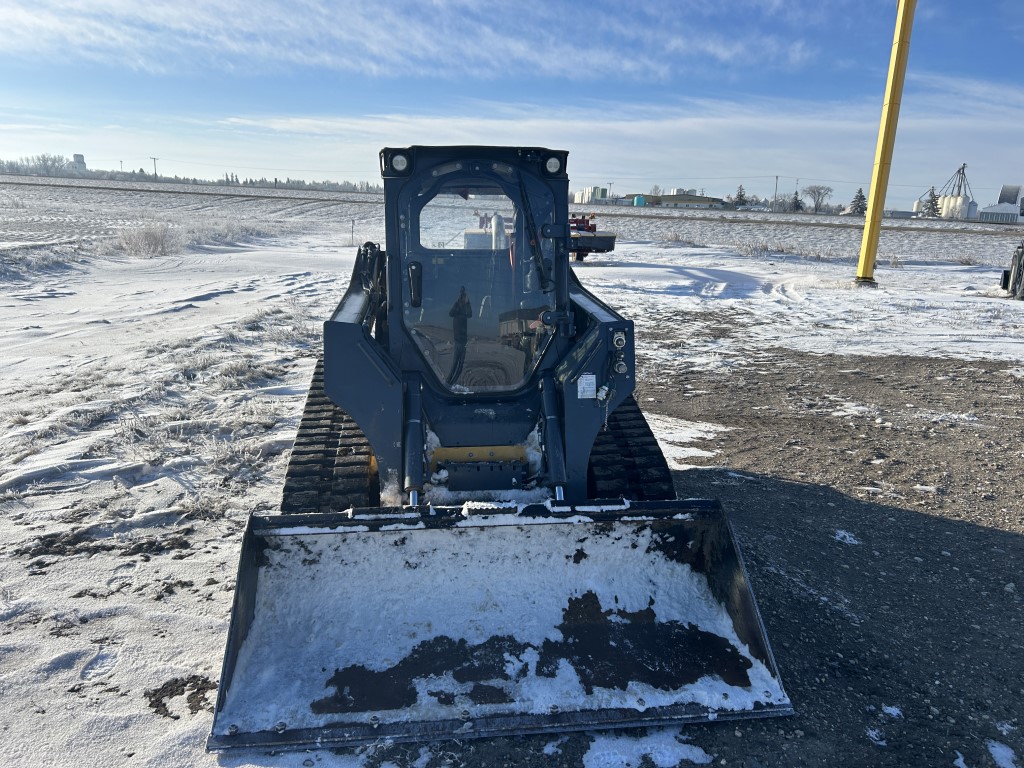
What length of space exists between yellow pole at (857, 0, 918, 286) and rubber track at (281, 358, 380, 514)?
1688cm

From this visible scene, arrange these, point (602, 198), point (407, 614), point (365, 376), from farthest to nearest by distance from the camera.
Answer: point (602, 198) < point (365, 376) < point (407, 614)

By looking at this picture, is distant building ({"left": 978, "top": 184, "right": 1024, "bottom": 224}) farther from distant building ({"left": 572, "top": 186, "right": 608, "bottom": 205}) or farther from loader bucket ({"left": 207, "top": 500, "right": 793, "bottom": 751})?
loader bucket ({"left": 207, "top": 500, "right": 793, "bottom": 751})

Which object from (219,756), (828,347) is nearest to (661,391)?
(828,347)

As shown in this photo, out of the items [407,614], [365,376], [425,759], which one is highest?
[365,376]

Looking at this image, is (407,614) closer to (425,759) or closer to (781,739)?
(425,759)

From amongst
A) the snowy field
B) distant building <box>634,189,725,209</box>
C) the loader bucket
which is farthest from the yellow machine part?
distant building <box>634,189,725,209</box>

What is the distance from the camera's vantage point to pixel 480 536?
12.0ft

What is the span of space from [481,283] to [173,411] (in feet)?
13.1

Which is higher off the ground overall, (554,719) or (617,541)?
(617,541)

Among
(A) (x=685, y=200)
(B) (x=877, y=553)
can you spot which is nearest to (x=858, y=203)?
(A) (x=685, y=200)

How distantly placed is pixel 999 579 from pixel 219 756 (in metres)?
4.77

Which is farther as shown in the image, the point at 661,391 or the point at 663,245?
the point at 663,245

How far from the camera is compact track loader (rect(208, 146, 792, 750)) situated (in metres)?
3.22

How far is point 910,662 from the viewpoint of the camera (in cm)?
379
